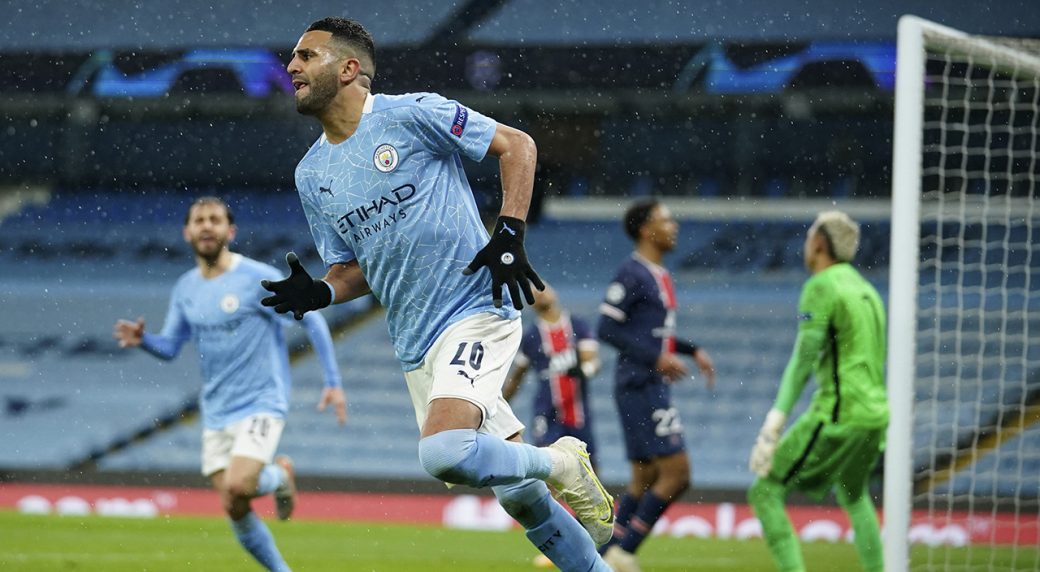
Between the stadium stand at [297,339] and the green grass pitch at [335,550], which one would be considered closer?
the green grass pitch at [335,550]

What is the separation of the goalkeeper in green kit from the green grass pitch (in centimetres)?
161

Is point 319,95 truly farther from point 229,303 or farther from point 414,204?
point 229,303

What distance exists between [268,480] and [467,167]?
43.1 feet

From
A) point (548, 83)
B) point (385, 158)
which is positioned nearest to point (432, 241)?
point (385, 158)

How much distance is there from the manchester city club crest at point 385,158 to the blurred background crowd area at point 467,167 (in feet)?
36.0

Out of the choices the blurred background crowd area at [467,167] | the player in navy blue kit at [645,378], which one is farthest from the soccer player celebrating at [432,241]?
the blurred background crowd area at [467,167]

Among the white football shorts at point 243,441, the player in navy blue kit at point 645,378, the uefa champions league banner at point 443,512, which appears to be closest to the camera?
the white football shorts at point 243,441

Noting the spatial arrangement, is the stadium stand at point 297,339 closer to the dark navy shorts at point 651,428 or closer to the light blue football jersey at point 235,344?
the light blue football jersey at point 235,344

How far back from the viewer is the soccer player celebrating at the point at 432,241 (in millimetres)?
4664

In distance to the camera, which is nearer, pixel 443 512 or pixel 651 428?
pixel 651 428

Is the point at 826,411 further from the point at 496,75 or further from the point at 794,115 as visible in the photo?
the point at 794,115

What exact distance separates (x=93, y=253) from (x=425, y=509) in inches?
351

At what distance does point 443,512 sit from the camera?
12422 millimetres

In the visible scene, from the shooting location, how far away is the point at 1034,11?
1820cm
